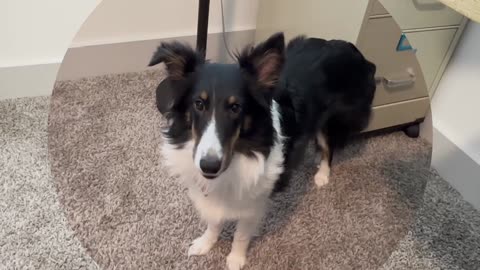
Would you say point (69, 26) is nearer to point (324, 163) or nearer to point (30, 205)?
point (30, 205)

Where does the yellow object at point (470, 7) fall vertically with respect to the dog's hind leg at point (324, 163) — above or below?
above

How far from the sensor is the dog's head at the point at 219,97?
917mm

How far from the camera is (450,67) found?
5.63 feet

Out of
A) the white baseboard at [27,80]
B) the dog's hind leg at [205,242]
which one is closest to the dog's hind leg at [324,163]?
the dog's hind leg at [205,242]

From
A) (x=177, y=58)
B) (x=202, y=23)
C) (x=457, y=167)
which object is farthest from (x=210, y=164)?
(x=457, y=167)

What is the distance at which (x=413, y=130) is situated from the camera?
56.2 inches

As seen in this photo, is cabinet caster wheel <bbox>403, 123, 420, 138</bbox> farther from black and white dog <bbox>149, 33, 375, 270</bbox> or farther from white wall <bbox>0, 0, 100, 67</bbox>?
white wall <bbox>0, 0, 100, 67</bbox>

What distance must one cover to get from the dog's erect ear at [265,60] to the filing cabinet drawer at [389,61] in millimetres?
432

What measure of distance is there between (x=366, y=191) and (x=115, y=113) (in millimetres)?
880

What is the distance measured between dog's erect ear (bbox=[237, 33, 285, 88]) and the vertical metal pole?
28cm

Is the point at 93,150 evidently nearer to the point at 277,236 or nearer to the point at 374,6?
the point at 277,236

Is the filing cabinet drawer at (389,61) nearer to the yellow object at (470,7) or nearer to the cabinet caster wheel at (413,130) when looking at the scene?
the cabinet caster wheel at (413,130)

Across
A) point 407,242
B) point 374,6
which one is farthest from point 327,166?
point 374,6

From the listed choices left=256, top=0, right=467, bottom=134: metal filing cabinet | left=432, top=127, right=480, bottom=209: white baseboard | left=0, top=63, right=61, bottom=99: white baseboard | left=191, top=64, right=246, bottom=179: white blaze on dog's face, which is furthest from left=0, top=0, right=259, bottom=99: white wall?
left=432, top=127, right=480, bottom=209: white baseboard
